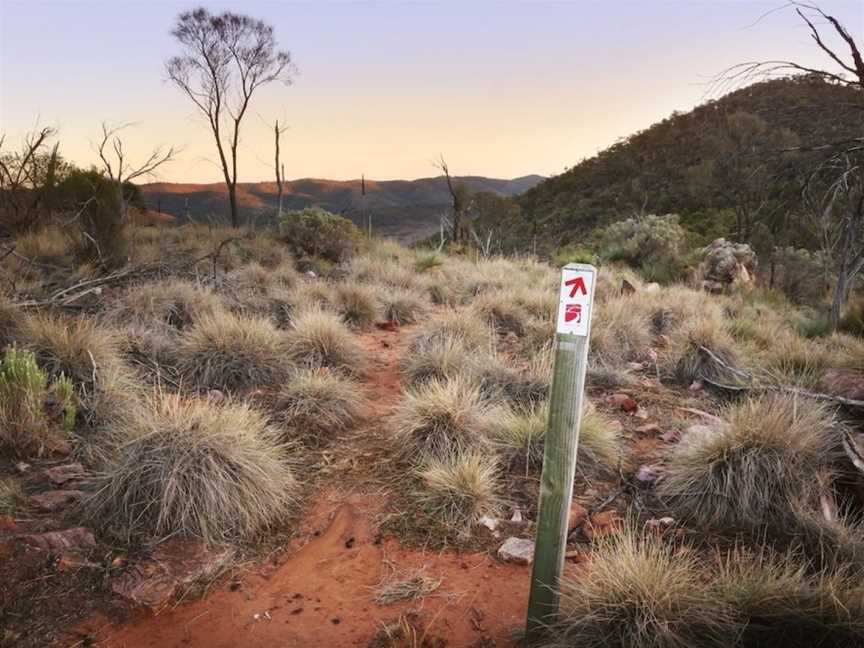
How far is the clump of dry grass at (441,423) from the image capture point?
179 inches

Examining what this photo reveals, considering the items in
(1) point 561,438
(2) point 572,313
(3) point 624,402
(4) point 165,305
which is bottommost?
(3) point 624,402

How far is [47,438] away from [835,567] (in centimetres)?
508

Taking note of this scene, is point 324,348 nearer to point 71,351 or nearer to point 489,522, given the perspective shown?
point 71,351

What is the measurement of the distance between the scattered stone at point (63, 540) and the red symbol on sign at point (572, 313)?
9.67 ft

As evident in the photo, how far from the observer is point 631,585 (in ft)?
8.45

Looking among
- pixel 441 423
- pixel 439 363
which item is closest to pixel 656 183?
pixel 439 363

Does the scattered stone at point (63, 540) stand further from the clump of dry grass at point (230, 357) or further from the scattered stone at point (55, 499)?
the clump of dry grass at point (230, 357)

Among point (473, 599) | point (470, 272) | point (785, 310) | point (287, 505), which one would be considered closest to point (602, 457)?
point (473, 599)

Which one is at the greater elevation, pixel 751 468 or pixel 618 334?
pixel 618 334

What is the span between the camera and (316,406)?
530cm

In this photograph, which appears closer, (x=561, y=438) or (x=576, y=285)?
(x=576, y=285)

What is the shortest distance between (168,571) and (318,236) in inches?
471

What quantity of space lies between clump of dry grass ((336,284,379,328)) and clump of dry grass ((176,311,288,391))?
7.55 ft

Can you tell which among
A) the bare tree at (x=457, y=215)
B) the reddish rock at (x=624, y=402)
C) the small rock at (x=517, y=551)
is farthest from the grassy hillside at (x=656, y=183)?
the small rock at (x=517, y=551)
